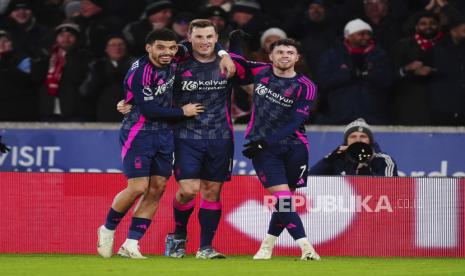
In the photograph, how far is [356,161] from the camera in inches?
547

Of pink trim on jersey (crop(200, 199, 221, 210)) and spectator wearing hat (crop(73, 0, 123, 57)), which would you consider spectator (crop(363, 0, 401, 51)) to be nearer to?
spectator wearing hat (crop(73, 0, 123, 57))

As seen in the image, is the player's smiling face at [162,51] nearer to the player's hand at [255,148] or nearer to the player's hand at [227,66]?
the player's hand at [227,66]

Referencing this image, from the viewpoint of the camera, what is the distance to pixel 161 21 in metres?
17.5

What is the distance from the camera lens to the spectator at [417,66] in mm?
16219

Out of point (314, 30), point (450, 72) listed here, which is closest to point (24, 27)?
point (314, 30)

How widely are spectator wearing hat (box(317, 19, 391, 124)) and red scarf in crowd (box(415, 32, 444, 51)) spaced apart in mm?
486

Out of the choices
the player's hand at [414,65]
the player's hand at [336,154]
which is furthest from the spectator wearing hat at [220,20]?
the player's hand at [336,154]

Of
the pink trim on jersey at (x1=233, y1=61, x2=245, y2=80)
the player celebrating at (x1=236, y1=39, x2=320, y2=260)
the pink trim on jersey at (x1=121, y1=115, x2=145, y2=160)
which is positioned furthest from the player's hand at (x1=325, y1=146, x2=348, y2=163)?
the pink trim on jersey at (x1=121, y1=115, x2=145, y2=160)

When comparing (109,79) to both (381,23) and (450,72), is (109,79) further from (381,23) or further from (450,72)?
(450,72)

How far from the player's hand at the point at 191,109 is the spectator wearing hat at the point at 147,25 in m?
5.40

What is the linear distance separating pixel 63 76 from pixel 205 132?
5166 millimetres

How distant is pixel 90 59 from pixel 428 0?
4405mm

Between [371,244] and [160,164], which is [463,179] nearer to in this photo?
[371,244]

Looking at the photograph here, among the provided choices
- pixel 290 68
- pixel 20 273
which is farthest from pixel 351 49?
pixel 20 273
